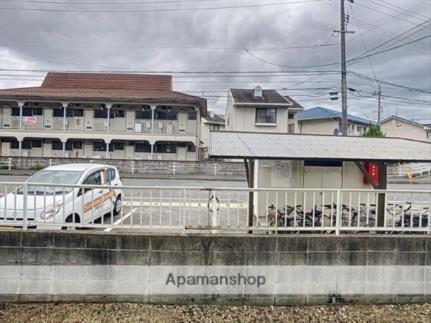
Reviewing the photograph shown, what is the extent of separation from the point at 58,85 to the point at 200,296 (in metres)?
32.0

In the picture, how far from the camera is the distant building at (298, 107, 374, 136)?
3892cm

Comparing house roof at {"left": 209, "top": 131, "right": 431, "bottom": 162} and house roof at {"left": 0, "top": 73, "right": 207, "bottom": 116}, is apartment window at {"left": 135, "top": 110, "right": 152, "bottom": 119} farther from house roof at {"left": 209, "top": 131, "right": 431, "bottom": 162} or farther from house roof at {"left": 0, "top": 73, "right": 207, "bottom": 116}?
house roof at {"left": 209, "top": 131, "right": 431, "bottom": 162}

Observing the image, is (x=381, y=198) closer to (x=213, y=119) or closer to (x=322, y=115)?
(x=322, y=115)

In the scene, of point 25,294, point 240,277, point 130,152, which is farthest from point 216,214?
point 130,152

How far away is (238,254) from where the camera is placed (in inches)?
190

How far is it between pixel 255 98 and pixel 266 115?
183 centimetres

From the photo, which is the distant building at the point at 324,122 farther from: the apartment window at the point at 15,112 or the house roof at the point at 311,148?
the house roof at the point at 311,148

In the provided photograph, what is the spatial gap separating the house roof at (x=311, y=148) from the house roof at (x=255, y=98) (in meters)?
19.7

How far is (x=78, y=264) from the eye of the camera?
15.4 feet

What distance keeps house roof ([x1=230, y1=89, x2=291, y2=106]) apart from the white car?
66.1 feet

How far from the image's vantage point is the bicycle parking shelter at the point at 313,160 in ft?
21.2

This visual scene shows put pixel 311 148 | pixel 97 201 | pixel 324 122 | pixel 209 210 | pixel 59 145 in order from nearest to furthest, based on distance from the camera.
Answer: pixel 209 210
pixel 97 201
pixel 311 148
pixel 59 145
pixel 324 122

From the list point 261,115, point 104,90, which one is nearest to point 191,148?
point 261,115

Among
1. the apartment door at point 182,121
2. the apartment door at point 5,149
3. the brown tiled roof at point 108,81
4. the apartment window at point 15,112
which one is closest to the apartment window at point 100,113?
the brown tiled roof at point 108,81
